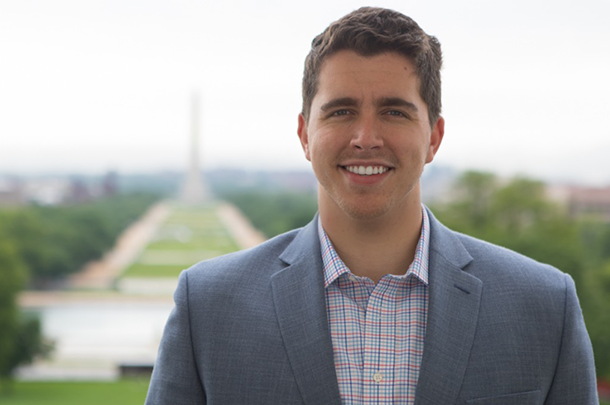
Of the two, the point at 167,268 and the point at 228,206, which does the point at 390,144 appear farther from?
the point at 228,206

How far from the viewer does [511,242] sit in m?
23.7

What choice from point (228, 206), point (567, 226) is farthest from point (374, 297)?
point (228, 206)

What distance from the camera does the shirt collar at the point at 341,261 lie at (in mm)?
2502

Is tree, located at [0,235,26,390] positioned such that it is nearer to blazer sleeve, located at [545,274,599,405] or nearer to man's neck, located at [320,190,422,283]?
man's neck, located at [320,190,422,283]

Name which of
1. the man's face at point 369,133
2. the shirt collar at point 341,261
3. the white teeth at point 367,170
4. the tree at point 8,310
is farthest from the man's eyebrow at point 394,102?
the tree at point 8,310

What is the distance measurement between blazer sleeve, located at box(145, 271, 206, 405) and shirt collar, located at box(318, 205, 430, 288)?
0.47m

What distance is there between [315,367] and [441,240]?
62 centimetres

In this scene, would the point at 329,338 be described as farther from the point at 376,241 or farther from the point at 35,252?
the point at 35,252

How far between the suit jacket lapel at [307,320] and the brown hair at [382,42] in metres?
0.53

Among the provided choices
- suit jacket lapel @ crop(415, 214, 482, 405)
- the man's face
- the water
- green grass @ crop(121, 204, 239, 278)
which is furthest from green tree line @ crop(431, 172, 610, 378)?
the man's face

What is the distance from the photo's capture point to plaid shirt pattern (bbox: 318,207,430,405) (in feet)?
7.83

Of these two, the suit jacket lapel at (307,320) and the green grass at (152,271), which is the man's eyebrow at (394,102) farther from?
the green grass at (152,271)

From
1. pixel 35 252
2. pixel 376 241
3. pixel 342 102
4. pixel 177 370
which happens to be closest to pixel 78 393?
pixel 35 252

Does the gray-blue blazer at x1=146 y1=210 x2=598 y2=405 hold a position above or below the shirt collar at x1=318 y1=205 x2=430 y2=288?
below
